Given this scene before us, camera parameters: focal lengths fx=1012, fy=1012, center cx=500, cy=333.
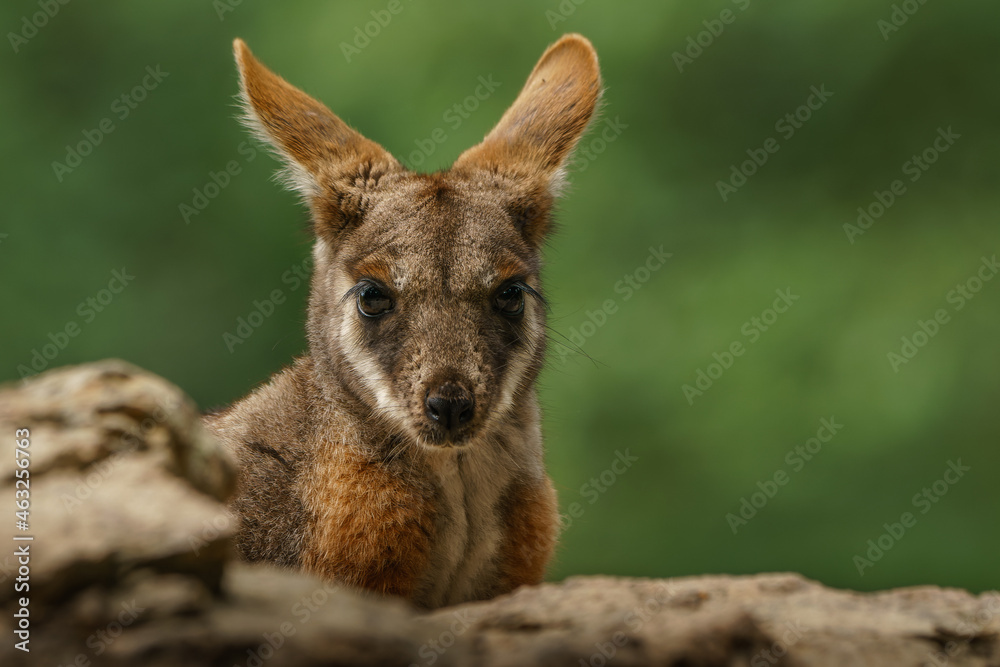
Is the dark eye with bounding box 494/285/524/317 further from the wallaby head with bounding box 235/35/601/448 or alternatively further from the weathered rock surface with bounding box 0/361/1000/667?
the weathered rock surface with bounding box 0/361/1000/667

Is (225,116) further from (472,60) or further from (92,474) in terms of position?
(92,474)

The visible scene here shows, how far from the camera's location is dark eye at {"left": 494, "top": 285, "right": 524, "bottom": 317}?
4406 millimetres

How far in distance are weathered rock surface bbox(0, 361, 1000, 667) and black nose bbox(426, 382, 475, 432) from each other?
0.80 metres

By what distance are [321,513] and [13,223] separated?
450 centimetres

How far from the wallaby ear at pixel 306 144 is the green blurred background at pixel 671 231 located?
7.57 feet

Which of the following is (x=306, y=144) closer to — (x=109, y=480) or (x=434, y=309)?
(x=434, y=309)

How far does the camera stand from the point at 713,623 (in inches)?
115

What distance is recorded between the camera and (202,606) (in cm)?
244

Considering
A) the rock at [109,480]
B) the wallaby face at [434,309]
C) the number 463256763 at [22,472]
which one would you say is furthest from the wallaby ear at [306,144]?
the number 463256763 at [22,472]

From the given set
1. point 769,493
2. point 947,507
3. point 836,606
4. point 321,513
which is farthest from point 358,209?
point 947,507

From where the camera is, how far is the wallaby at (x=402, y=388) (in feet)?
13.5

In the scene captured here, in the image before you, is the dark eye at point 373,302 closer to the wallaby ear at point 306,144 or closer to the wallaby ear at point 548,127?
the wallaby ear at point 306,144

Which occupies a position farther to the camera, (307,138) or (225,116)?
(225,116)

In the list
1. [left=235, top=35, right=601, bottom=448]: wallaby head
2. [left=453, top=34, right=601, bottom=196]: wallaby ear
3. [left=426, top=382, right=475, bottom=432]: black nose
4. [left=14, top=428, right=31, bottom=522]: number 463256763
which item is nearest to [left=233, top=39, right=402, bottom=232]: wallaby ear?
[left=235, top=35, right=601, bottom=448]: wallaby head
